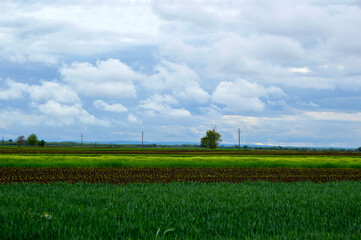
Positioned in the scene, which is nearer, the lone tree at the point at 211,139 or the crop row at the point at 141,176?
the crop row at the point at 141,176

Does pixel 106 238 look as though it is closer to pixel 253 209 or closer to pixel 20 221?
pixel 20 221

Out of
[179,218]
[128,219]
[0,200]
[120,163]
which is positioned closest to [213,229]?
[179,218]

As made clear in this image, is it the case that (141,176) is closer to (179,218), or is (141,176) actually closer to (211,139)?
(179,218)

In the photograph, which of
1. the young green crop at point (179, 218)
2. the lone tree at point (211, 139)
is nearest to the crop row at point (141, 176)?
the young green crop at point (179, 218)

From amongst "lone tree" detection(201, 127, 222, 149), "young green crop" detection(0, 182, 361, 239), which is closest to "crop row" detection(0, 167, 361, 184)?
"young green crop" detection(0, 182, 361, 239)

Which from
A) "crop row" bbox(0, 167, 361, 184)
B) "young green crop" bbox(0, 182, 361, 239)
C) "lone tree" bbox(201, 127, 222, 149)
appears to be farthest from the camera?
"lone tree" bbox(201, 127, 222, 149)

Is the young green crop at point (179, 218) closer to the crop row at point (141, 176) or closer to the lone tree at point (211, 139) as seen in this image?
the crop row at point (141, 176)

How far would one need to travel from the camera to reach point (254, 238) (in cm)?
846

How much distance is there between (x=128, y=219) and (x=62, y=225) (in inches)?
84.8

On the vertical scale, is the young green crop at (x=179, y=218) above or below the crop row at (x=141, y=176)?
above

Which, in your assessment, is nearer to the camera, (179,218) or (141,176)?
(179,218)

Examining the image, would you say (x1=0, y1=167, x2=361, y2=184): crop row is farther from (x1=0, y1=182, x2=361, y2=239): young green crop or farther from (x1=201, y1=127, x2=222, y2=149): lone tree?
(x1=201, y1=127, x2=222, y2=149): lone tree

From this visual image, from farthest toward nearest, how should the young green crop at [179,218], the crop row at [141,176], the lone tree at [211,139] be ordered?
the lone tree at [211,139] < the crop row at [141,176] < the young green crop at [179,218]

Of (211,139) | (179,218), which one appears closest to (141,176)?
(179,218)
